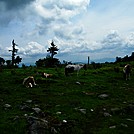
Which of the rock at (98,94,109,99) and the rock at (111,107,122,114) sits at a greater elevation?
the rock at (98,94,109,99)

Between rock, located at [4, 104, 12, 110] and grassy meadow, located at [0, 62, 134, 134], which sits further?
rock, located at [4, 104, 12, 110]

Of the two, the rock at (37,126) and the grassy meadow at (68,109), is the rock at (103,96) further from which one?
the rock at (37,126)

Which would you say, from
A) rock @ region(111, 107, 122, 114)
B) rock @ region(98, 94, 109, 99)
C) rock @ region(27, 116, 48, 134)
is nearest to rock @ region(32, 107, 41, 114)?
rock @ region(27, 116, 48, 134)

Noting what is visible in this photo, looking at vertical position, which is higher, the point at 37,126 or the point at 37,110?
the point at 37,110

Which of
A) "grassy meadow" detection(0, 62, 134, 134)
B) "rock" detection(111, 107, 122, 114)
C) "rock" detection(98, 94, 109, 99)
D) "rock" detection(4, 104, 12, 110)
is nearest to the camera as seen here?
"grassy meadow" detection(0, 62, 134, 134)

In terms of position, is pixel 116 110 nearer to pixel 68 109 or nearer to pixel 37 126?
pixel 68 109

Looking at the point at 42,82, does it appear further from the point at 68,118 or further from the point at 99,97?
the point at 68,118

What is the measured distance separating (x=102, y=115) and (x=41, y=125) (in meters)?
5.42

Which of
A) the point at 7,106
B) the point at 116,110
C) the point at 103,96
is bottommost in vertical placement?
the point at 116,110

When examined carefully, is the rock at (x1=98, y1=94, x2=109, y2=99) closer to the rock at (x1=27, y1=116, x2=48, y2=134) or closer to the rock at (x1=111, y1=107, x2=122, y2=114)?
the rock at (x1=111, y1=107, x2=122, y2=114)

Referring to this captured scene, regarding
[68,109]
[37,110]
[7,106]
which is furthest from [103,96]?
[7,106]

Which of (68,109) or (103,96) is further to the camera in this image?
(103,96)

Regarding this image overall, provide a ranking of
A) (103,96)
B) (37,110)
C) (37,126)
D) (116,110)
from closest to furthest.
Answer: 1. (37,126)
2. (37,110)
3. (116,110)
4. (103,96)

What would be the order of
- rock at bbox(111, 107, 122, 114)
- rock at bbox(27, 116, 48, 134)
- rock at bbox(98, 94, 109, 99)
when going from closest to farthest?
1. rock at bbox(27, 116, 48, 134)
2. rock at bbox(111, 107, 122, 114)
3. rock at bbox(98, 94, 109, 99)
